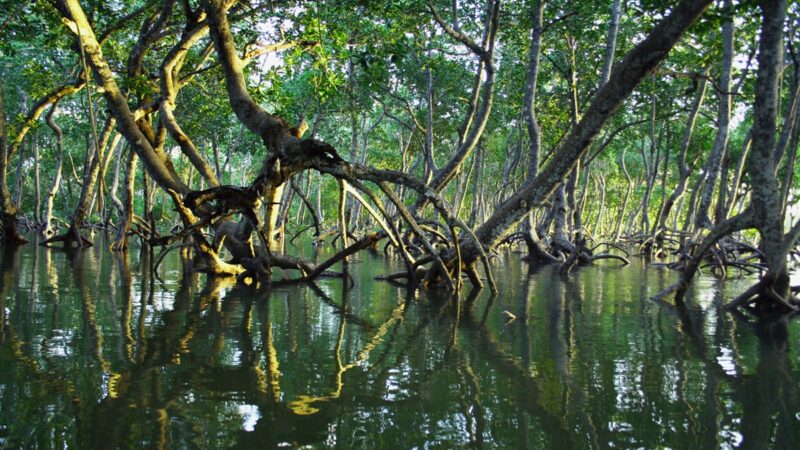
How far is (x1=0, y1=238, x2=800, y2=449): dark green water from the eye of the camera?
3.53 metres

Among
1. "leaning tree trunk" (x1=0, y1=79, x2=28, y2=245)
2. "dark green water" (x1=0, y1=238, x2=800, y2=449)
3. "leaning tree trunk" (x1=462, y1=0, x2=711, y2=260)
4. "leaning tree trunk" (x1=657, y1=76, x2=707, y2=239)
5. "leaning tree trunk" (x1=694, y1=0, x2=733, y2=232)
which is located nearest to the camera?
"dark green water" (x1=0, y1=238, x2=800, y2=449)

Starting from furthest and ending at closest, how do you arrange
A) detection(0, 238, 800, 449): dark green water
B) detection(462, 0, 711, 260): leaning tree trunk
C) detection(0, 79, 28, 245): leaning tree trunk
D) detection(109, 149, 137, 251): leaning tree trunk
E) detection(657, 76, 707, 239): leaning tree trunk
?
detection(657, 76, 707, 239): leaning tree trunk → detection(0, 79, 28, 245): leaning tree trunk → detection(109, 149, 137, 251): leaning tree trunk → detection(462, 0, 711, 260): leaning tree trunk → detection(0, 238, 800, 449): dark green water

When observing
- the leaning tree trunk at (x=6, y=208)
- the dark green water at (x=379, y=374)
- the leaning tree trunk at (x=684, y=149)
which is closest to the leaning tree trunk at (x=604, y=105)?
the dark green water at (x=379, y=374)

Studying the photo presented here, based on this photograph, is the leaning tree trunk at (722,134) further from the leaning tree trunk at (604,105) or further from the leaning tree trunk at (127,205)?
the leaning tree trunk at (127,205)

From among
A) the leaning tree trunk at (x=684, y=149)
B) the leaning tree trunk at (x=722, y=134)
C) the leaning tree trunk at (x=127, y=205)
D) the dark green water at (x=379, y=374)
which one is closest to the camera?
the dark green water at (x=379, y=374)

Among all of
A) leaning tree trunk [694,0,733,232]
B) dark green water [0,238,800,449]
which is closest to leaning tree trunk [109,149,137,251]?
dark green water [0,238,800,449]

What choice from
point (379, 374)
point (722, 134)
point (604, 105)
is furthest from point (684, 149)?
point (379, 374)

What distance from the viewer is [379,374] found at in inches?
187

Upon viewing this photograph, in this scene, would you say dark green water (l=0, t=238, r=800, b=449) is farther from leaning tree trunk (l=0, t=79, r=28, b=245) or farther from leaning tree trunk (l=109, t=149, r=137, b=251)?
leaning tree trunk (l=0, t=79, r=28, b=245)

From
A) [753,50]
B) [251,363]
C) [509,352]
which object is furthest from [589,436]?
[753,50]

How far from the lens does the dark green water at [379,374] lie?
11.6ft

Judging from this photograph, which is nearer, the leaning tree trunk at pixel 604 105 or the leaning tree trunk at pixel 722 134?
the leaning tree trunk at pixel 604 105

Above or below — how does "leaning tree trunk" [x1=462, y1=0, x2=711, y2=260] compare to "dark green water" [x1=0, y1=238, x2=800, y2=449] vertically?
above

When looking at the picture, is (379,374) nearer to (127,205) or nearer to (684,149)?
(127,205)
